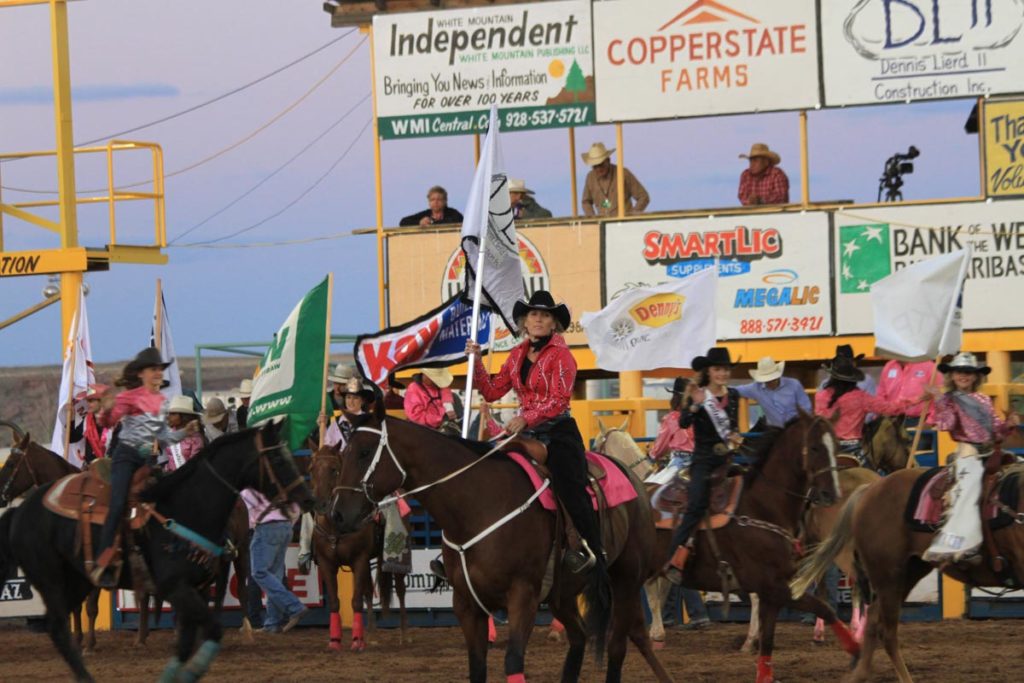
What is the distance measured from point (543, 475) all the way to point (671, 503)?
301 centimetres

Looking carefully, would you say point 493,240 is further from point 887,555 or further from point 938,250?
point 938,250

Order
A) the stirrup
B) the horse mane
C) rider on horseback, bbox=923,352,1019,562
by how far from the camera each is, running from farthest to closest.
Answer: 1. rider on horseback, bbox=923,352,1019,562
2. the horse mane
3. the stirrup

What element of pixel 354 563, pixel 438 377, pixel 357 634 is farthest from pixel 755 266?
pixel 357 634

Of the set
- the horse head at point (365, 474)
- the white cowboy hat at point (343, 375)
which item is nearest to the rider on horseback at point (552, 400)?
the horse head at point (365, 474)

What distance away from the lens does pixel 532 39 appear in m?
21.3

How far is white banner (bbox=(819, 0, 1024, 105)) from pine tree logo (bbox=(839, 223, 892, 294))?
1.62 m

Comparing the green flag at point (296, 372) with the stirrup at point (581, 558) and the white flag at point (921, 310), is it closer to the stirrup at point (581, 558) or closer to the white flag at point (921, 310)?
the stirrup at point (581, 558)

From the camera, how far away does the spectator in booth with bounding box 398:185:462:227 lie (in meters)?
22.0

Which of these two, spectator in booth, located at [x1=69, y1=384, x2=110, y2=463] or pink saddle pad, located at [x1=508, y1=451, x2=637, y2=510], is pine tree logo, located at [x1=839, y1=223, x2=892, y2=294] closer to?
spectator in booth, located at [x1=69, y1=384, x2=110, y2=463]

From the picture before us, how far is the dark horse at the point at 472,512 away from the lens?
10508 mm

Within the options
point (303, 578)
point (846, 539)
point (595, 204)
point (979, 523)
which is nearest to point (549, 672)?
point (846, 539)

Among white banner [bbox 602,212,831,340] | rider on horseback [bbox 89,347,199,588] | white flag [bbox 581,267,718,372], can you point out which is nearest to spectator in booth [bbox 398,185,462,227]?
white banner [bbox 602,212,831,340]

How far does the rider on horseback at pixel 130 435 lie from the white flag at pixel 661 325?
6958 mm

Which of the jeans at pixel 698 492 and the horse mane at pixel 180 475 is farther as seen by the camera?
the jeans at pixel 698 492
